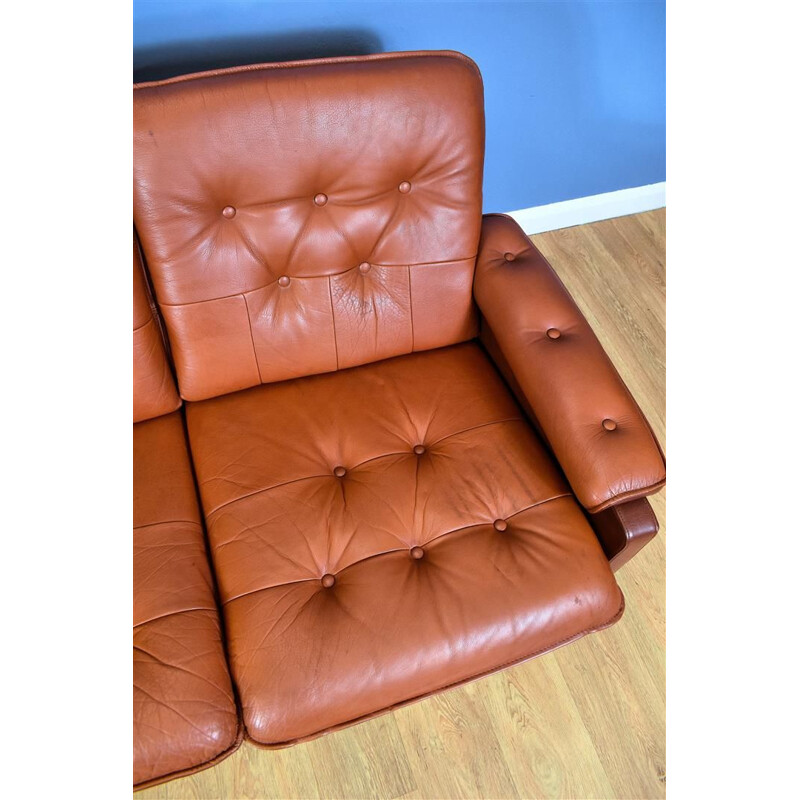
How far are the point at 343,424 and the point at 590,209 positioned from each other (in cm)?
111

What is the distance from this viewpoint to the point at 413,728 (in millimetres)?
1329

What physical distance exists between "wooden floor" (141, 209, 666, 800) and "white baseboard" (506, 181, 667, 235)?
95 centimetres

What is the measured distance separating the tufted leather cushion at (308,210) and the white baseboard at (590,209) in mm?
740

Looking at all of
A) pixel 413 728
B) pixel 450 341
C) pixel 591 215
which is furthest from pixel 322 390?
pixel 591 215

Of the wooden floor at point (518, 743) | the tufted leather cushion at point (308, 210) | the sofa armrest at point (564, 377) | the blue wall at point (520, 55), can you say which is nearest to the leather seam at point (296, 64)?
the tufted leather cushion at point (308, 210)

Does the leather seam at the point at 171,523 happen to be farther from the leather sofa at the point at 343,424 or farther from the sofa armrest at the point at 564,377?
the sofa armrest at the point at 564,377

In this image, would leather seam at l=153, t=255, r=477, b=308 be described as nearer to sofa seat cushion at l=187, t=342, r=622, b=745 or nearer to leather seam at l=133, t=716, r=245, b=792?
sofa seat cushion at l=187, t=342, r=622, b=745

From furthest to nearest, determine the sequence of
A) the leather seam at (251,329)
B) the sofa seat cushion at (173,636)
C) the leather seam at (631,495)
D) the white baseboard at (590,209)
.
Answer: the white baseboard at (590,209) < the leather seam at (251,329) < the leather seam at (631,495) < the sofa seat cushion at (173,636)

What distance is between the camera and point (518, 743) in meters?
1.32

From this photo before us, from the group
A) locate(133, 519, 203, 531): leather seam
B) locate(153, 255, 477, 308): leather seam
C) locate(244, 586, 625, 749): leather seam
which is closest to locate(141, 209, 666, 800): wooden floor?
locate(244, 586, 625, 749): leather seam

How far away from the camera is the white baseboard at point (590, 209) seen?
6.32ft

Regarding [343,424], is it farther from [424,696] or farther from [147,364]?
[424,696]
